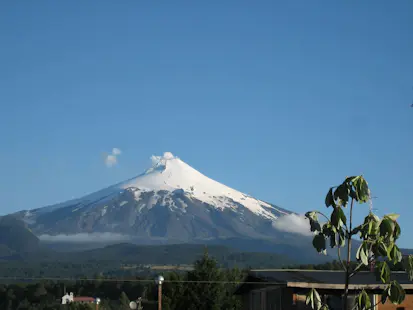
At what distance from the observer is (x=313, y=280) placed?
944 inches

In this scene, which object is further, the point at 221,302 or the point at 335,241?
the point at 221,302

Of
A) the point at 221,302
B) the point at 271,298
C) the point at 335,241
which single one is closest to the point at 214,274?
the point at 221,302

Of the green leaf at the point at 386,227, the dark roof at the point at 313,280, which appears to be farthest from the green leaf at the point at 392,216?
the dark roof at the point at 313,280

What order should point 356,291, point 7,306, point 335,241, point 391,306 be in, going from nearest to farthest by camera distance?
point 335,241
point 356,291
point 391,306
point 7,306

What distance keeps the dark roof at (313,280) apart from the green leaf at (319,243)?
6968 millimetres

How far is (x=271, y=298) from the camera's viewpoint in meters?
25.5

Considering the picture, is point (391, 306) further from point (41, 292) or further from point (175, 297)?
point (41, 292)

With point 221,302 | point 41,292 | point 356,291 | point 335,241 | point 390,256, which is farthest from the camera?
point 41,292

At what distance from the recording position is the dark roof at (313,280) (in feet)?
76.0

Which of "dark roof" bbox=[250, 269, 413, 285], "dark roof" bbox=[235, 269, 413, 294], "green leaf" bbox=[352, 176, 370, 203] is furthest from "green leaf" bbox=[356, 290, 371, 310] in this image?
"dark roof" bbox=[250, 269, 413, 285]

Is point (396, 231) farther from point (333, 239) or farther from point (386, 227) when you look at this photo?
point (333, 239)

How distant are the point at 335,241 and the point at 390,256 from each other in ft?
4.27

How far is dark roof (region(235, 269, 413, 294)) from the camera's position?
23.2m

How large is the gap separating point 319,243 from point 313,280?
9148 mm
